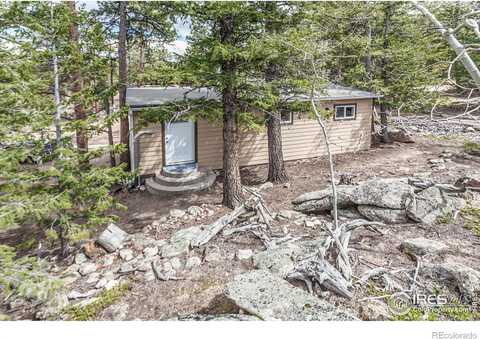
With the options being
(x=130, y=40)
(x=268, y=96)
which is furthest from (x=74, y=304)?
(x=130, y=40)

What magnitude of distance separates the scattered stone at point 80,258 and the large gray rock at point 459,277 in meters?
5.73

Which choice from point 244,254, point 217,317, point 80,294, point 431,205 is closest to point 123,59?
point 80,294

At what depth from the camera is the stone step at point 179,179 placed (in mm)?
9146

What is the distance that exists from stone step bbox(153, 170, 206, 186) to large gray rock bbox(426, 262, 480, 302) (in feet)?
21.4

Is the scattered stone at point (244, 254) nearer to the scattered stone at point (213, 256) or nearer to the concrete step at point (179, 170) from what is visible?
the scattered stone at point (213, 256)

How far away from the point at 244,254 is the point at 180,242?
131 cm

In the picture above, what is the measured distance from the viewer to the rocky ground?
3801mm

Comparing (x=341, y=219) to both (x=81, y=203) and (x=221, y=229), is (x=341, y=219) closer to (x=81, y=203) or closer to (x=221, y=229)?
(x=221, y=229)

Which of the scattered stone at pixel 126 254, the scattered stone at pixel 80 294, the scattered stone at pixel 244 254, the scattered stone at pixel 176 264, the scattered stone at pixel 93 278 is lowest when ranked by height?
the scattered stone at pixel 80 294

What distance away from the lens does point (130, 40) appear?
10.7m

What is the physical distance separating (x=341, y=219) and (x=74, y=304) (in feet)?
16.3

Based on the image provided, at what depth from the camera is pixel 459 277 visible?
409 cm

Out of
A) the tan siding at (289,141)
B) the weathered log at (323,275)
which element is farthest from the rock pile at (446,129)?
the weathered log at (323,275)

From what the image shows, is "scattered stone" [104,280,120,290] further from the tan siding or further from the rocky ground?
the tan siding
